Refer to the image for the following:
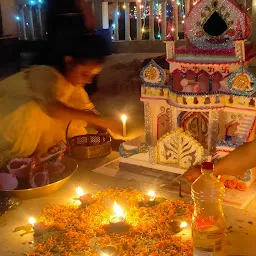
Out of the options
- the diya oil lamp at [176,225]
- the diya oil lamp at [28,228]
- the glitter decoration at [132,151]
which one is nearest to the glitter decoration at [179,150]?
the glitter decoration at [132,151]

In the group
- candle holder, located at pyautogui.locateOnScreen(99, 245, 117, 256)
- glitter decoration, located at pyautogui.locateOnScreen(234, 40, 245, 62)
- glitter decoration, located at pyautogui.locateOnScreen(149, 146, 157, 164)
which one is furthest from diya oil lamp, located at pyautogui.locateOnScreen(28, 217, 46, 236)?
glitter decoration, located at pyautogui.locateOnScreen(234, 40, 245, 62)

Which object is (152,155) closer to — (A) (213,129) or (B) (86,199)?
(A) (213,129)

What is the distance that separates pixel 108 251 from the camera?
8.56 feet

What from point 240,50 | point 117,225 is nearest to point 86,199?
point 117,225

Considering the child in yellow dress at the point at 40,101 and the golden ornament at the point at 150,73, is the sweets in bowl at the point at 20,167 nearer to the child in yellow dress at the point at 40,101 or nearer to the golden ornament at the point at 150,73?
the child in yellow dress at the point at 40,101

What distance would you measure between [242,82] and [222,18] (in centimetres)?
63

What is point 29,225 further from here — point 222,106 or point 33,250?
point 222,106

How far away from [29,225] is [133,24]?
34.5 ft

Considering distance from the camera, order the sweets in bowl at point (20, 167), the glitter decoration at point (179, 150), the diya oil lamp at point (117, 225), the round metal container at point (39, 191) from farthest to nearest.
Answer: the glitter decoration at point (179, 150)
the sweets in bowl at point (20, 167)
the round metal container at point (39, 191)
the diya oil lamp at point (117, 225)

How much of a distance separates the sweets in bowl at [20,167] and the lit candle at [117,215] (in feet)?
3.04

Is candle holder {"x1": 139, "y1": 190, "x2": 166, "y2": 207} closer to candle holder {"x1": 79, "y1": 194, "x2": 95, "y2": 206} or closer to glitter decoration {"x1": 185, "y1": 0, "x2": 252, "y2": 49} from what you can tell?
candle holder {"x1": 79, "y1": 194, "x2": 95, "y2": 206}

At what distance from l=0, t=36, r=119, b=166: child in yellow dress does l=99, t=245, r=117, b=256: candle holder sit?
5.46 feet

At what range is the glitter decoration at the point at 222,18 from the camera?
12.1ft

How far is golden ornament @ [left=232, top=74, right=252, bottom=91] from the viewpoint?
3561 mm
